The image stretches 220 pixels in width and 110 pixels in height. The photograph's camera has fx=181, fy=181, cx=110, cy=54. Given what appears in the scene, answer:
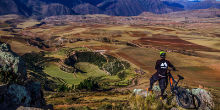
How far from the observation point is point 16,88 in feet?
38.0

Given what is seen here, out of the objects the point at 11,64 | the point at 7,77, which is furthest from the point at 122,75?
the point at 7,77

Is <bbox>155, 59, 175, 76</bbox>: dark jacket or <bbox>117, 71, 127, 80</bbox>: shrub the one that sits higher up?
<bbox>155, 59, 175, 76</bbox>: dark jacket

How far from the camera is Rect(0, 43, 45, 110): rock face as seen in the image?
1098 cm

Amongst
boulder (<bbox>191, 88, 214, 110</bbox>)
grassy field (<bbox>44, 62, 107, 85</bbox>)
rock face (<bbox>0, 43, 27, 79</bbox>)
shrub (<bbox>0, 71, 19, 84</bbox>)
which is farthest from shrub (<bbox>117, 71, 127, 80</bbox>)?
shrub (<bbox>0, 71, 19, 84</bbox>)

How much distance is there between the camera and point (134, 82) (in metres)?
39.8

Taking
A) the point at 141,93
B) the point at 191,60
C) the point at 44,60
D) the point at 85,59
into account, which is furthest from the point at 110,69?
the point at 141,93

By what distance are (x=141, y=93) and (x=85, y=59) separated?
5665 centimetres

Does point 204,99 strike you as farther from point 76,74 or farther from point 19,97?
point 76,74

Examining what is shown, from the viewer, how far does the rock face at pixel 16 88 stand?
10977 millimetres

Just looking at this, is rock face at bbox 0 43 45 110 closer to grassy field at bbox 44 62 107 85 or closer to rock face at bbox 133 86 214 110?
rock face at bbox 133 86 214 110

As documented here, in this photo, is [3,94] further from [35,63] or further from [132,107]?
[35,63]

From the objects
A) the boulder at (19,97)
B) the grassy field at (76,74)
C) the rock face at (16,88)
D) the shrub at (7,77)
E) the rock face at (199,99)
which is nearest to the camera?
the boulder at (19,97)

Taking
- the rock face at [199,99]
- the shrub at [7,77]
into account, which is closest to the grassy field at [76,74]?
the shrub at [7,77]

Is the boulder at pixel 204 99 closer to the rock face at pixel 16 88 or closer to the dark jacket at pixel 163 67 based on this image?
the dark jacket at pixel 163 67
